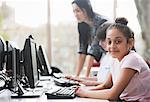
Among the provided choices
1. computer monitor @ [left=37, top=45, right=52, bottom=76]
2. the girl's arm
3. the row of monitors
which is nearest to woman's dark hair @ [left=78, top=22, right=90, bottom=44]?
computer monitor @ [left=37, top=45, right=52, bottom=76]

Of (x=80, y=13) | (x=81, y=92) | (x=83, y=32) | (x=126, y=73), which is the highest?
(x=80, y=13)

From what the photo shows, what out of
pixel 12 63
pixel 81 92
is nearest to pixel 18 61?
pixel 12 63

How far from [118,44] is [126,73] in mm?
207

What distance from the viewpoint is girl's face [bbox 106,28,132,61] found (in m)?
1.93

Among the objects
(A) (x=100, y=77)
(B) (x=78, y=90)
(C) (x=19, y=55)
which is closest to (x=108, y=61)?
(A) (x=100, y=77)

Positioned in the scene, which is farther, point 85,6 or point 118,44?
point 85,6

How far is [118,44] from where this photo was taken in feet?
6.36

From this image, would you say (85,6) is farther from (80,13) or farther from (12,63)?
(12,63)

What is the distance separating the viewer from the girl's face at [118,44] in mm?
1935

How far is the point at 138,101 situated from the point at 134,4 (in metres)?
3.34

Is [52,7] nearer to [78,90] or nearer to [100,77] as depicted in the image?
[100,77]

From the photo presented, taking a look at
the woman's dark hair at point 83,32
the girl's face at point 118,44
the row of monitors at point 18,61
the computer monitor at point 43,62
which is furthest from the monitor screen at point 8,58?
the woman's dark hair at point 83,32

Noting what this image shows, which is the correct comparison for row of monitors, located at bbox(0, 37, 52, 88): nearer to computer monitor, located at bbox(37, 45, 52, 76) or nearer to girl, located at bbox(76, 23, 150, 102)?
girl, located at bbox(76, 23, 150, 102)

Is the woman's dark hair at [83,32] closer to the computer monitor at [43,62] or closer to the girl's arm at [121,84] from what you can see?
the computer monitor at [43,62]
